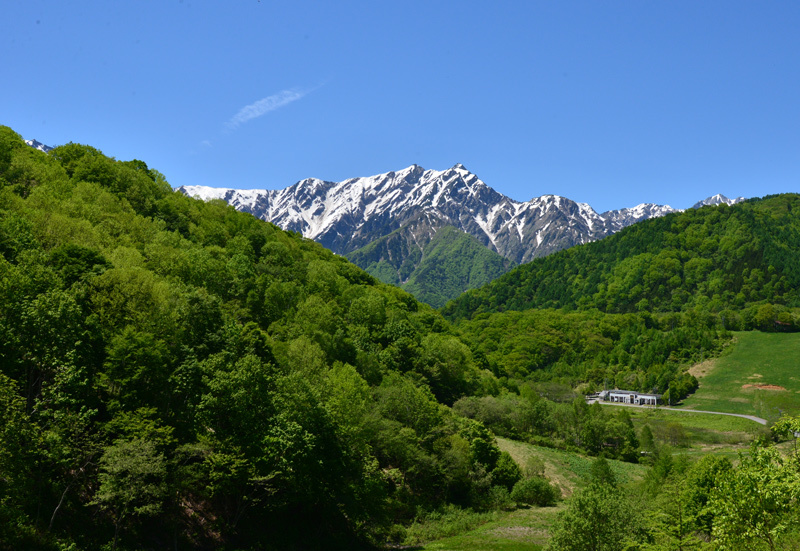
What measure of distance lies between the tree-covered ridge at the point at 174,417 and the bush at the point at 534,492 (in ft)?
8.78

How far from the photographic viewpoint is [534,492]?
68500 mm

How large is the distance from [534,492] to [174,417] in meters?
50.1

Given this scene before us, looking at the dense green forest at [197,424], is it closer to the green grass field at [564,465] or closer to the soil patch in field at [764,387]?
the green grass field at [564,465]

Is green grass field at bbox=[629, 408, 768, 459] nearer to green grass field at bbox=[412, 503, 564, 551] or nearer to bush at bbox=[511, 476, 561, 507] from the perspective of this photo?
bush at bbox=[511, 476, 561, 507]

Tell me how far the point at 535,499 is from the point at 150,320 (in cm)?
5455

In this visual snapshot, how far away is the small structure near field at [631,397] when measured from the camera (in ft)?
609

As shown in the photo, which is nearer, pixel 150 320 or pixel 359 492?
pixel 150 320

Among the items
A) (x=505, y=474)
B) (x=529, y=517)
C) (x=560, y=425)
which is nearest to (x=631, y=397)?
(x=560, y=425)

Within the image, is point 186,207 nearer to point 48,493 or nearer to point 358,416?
point 358,416

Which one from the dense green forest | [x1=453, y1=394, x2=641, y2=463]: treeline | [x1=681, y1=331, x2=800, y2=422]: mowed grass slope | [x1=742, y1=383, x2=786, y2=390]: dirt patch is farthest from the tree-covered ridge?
[x1=742, y1=383, x2=786, y2=390]: dirt patch

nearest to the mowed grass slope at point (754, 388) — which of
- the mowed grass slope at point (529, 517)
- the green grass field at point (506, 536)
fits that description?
the mowed grass slope at point (529, 517)

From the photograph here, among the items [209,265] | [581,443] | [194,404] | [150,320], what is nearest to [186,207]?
[209,265]

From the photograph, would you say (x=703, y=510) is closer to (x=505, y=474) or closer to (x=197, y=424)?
(x=197, y=424)

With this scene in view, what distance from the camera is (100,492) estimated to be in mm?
29016
